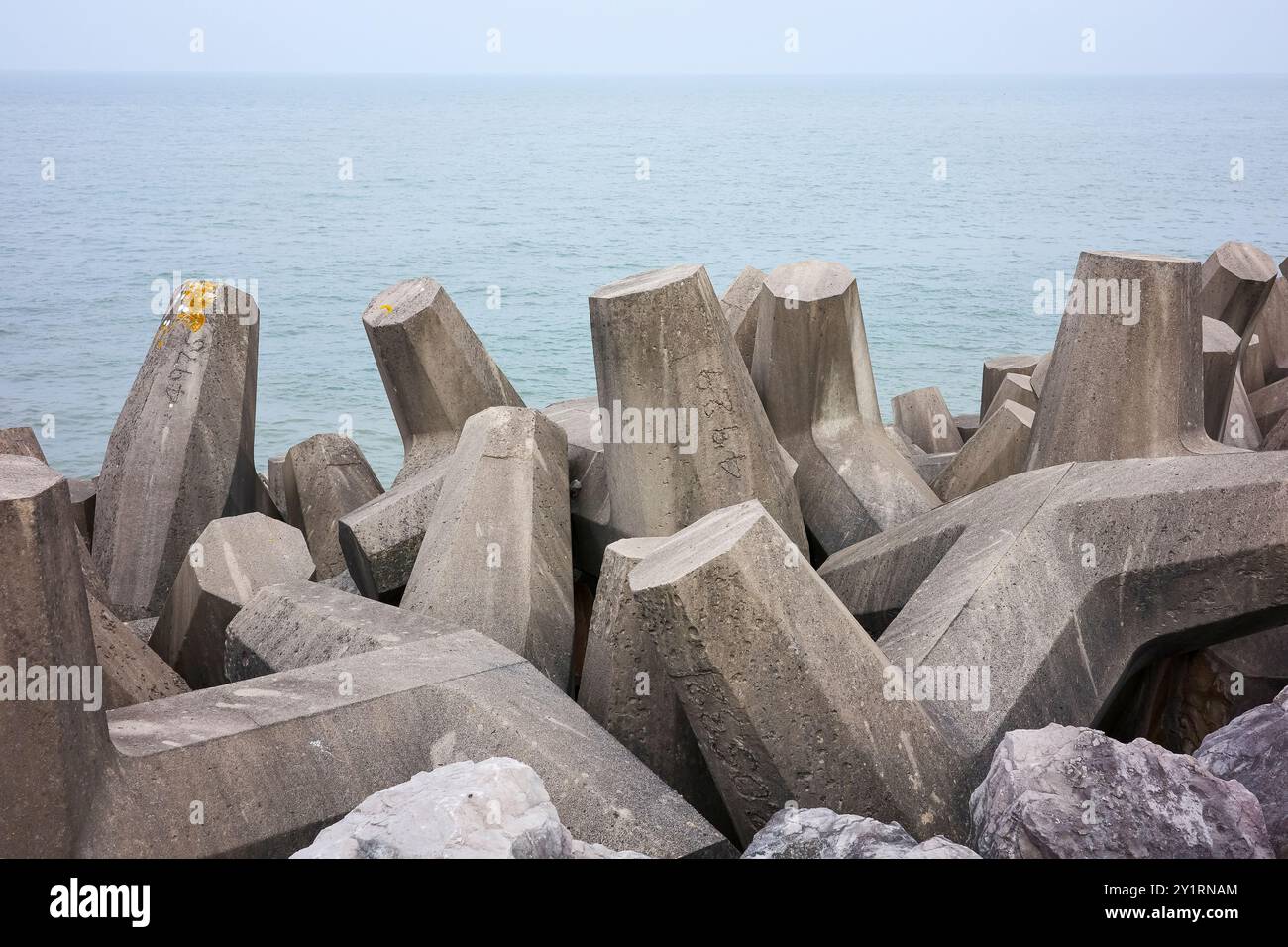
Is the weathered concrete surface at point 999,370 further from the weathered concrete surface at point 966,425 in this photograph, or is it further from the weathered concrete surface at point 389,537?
the weathered concrete surface at point 389,537

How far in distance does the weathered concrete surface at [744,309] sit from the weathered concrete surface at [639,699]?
2267mm

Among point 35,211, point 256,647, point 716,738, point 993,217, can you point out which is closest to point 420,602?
point 256,647

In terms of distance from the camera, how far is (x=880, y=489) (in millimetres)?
4492

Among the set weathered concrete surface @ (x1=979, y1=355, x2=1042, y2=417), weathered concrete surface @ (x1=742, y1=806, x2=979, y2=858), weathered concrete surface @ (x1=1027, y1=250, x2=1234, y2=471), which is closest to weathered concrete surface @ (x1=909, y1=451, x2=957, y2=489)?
weathered concrete surface @ (x1=979, y1=355, x2=1042, y2=417)

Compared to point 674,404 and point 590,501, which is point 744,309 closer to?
point 590,501

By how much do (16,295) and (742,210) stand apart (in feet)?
45.8

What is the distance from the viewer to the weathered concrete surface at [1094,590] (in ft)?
9.34

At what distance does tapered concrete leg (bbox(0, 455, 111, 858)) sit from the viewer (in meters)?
2.10

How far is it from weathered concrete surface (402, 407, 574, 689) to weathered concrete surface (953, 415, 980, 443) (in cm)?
347

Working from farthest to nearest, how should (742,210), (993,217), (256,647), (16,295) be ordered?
1. (742,210)
2. (993,217)
3. (16,295)
4. (256,647)

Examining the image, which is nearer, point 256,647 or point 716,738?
point 716,738

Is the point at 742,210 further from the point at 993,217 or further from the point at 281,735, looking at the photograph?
the point at 281,735
